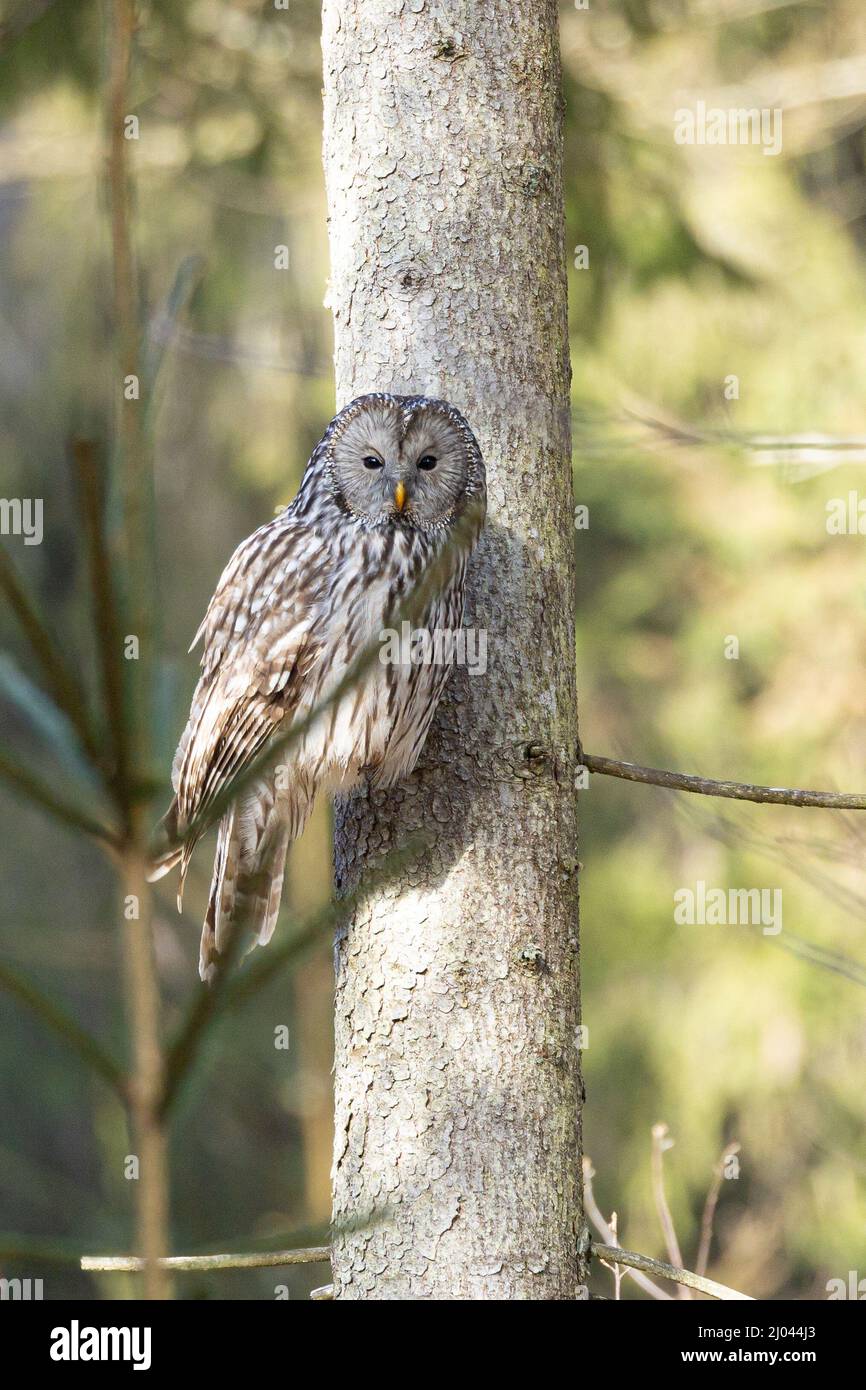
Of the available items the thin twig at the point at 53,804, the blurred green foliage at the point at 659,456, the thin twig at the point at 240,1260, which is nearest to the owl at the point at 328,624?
the thin twig at the point at 240,1260

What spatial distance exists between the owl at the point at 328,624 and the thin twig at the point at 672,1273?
2.48ft

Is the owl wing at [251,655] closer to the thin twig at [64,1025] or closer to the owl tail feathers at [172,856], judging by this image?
the owl tail feathers at [172,856]

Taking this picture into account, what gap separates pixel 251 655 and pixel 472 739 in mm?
418

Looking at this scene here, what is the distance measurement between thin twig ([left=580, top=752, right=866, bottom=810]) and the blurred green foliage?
3228 mm

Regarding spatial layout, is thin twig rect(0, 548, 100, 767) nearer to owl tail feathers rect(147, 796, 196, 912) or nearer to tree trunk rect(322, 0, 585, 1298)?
owl tail feathers rect(147, 796, 196, 912)

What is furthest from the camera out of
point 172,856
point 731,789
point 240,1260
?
point 731,789

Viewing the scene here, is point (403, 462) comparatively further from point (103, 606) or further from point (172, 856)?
point (103, 606)

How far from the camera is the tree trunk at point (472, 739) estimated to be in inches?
76.9

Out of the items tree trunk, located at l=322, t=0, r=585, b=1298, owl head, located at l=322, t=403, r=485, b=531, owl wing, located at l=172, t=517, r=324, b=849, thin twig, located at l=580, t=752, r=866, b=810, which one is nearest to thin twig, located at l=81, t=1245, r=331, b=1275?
tree trunk, located at l=322, t=0, r=585, b=1298

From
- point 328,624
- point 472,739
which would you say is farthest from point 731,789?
point 328,624

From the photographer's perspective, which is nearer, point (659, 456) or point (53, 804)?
point (53, 804)

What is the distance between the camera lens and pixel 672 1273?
204 centimetres
